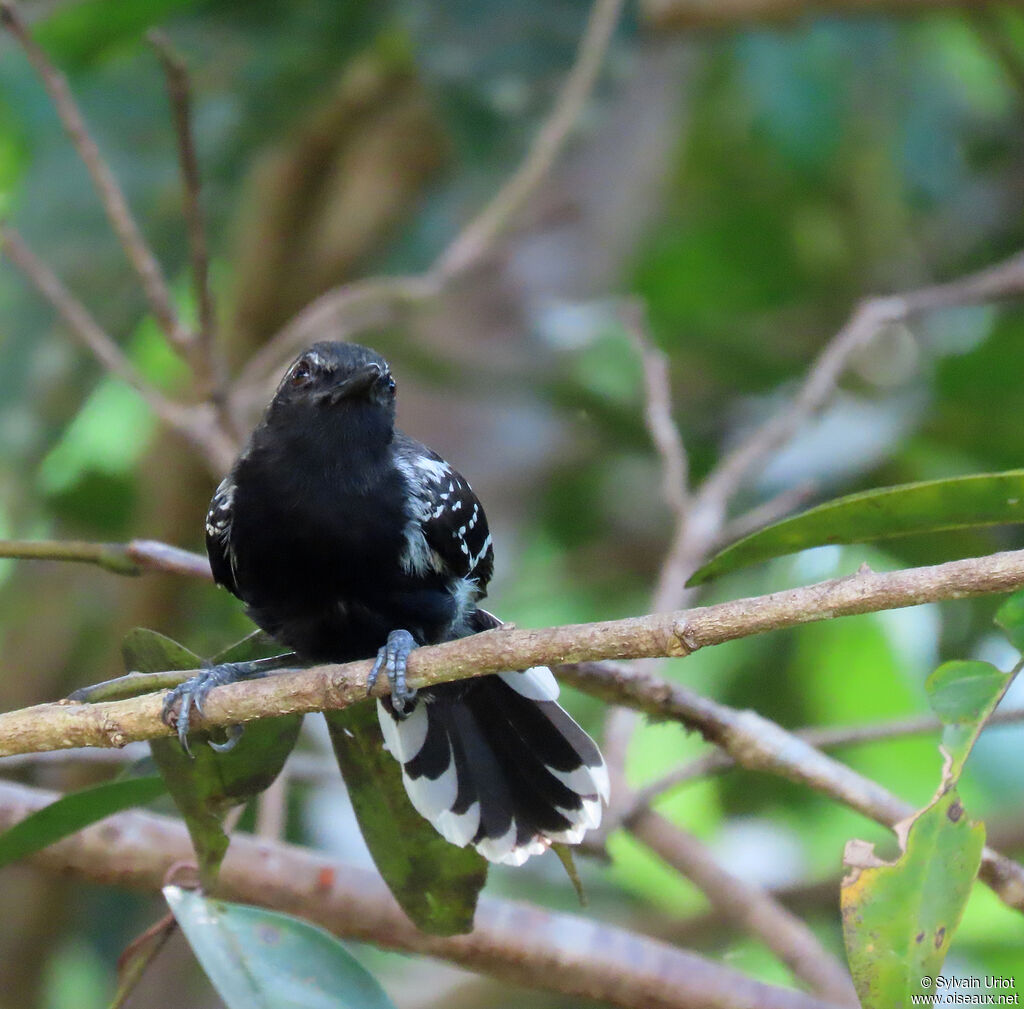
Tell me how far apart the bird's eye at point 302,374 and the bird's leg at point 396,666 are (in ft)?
2.55

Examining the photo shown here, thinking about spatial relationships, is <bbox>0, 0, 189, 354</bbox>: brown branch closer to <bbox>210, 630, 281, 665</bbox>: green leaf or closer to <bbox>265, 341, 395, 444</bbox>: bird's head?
<bbox>265, 341, 395, 444</bbox>: bird's head

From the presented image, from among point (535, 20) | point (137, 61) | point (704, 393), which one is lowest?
point (704, 393)

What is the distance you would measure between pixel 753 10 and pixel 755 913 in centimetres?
379

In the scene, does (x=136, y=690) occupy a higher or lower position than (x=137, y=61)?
lower

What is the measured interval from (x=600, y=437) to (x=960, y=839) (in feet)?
12.7

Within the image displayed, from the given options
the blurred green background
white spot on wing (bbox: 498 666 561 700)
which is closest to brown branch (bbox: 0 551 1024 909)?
white spot on wing (bbox: 498 666 561 700)

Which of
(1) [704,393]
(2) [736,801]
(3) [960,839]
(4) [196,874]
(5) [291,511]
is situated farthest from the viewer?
(1) [704,393]

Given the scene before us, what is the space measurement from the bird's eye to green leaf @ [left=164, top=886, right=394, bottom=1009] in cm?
134

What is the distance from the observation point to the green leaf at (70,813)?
8.54 feet

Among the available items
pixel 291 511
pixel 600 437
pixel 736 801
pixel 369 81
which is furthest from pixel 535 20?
pixel 736 801

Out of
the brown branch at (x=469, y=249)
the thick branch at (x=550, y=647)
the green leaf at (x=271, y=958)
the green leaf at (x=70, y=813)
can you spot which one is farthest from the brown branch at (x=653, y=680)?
the brown branch at (x=469, y=249)

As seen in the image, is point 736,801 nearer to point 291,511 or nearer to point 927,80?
point 291,511

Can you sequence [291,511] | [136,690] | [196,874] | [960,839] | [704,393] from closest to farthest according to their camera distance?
[960,839], [136,690], [196,874], [291,511], [704,393]

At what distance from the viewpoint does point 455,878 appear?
2.75m
